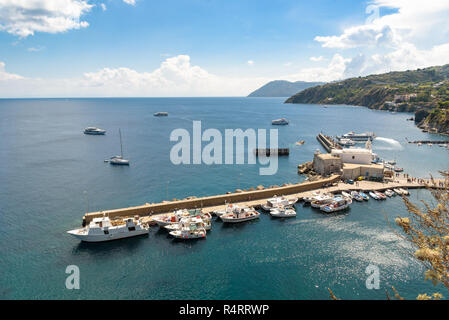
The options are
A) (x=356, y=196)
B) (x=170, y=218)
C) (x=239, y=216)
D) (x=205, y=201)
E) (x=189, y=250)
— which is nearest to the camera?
(x=189, y=250)

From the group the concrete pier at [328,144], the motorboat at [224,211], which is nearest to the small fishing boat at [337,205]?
the motorboat at [224,211]

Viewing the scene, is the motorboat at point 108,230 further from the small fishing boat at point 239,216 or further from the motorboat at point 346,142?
the motorboat at point 346,142

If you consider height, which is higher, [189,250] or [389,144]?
[389,144]

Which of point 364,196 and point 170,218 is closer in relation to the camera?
point 170,218

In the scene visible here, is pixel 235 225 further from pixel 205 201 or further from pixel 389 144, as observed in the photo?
pixel 389 144

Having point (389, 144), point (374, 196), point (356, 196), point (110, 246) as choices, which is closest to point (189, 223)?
point (110, 246)
